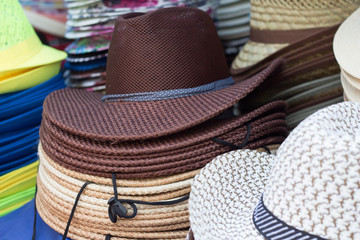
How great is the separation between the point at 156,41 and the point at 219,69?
6.8 inches

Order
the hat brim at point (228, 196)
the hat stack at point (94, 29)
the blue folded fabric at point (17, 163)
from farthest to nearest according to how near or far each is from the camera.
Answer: the hat stack at point (94, 29)
the blue folded fabric at point (17, 163)
the hat brim at point (228, 196)

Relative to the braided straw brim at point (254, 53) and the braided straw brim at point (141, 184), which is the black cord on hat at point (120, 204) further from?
the braided straw brim at point (254, 53)

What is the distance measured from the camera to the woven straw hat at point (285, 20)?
1.26 m

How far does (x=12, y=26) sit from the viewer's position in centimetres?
131

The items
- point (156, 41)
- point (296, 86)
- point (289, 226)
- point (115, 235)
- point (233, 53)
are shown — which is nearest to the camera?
point (289, 226)

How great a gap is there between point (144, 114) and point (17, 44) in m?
0.50

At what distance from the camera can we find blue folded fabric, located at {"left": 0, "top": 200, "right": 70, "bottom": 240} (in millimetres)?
1088

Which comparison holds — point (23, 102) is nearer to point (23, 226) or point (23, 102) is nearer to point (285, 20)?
point (23, 226)

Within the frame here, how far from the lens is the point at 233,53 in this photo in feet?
5.56

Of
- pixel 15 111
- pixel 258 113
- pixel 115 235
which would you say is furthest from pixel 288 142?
pixel 15 111

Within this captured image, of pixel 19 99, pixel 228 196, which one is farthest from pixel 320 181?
pixel 19 99

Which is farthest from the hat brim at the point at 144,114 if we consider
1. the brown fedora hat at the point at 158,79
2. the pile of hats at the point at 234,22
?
the pile of hats at the point at 234,22

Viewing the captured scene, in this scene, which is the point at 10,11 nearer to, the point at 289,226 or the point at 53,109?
the point at 53,109

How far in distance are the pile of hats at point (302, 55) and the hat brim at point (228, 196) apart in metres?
0.35
